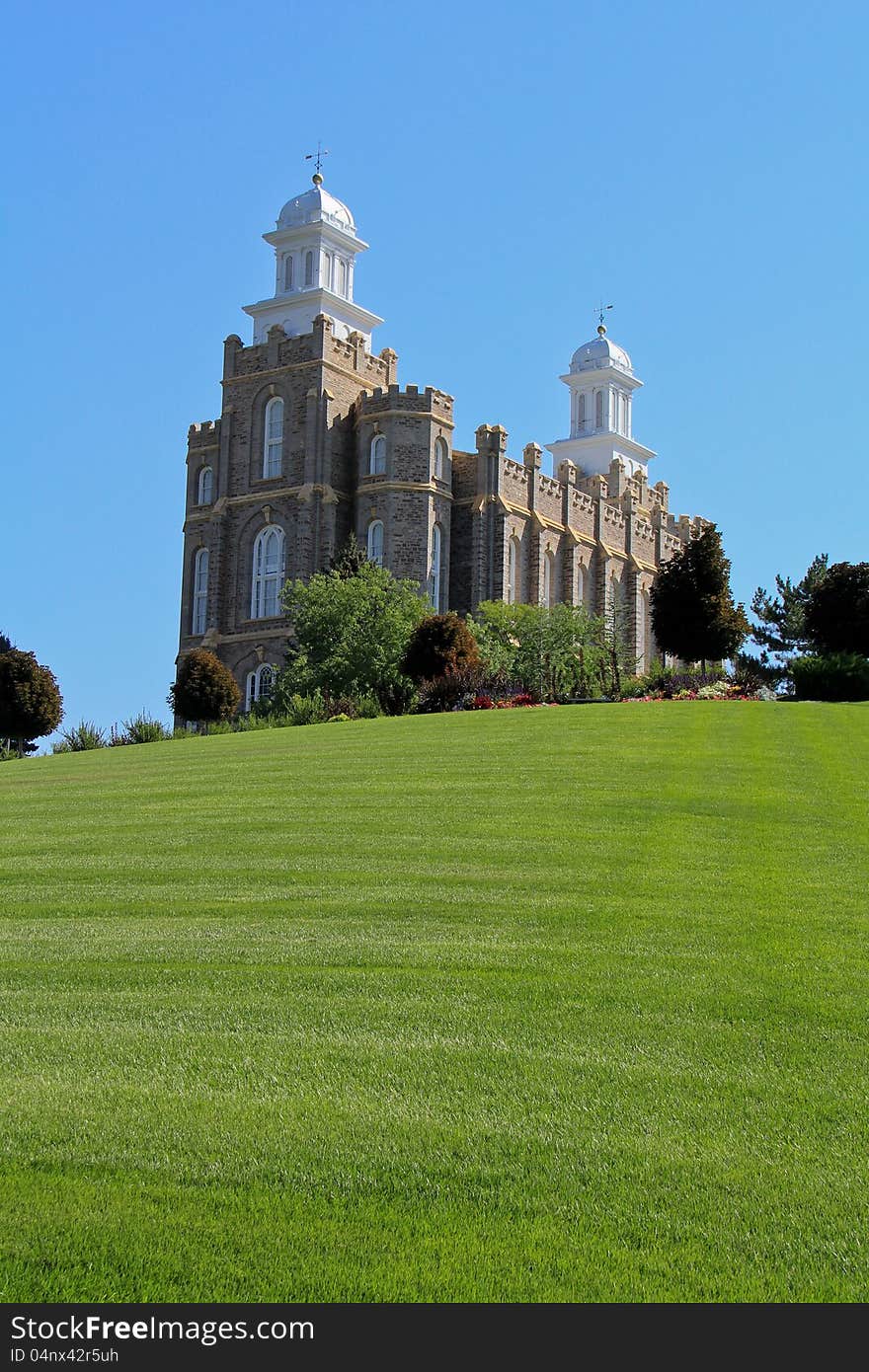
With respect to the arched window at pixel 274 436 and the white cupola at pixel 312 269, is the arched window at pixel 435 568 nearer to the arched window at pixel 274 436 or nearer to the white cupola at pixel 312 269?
the arched window at pixel 274 436

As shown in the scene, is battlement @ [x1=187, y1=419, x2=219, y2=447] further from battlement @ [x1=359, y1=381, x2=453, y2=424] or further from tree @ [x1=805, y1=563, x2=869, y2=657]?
tree @ [x1=805, y1=563, x2=869, y2=657]

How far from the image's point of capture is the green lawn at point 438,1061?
423 cm

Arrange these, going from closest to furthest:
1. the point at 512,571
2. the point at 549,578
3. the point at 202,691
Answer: the point at 202,691, the point at 512,571, the point at 549,578

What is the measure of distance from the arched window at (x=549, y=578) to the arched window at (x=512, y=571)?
2270 millimetres

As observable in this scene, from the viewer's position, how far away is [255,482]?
5278 centimetres

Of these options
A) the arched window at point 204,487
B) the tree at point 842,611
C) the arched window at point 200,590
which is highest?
the arched window at point 204,487

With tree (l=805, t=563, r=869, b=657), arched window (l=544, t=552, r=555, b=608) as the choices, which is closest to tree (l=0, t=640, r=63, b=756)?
tree (l=805, t=563, r=869, b=657)

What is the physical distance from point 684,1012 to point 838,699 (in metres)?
24.8

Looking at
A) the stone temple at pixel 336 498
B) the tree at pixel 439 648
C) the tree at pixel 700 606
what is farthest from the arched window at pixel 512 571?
the tree at pixel 439 648

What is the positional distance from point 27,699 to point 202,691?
191 inches

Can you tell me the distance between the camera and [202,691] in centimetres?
3884

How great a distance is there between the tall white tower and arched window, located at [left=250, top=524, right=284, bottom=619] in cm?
3044

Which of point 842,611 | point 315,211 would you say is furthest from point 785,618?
point 315,211

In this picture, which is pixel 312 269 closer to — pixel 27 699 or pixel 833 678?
pixel 27 699
